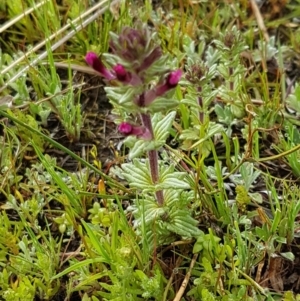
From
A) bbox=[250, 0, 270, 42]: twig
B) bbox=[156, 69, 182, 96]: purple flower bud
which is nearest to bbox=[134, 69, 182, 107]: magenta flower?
bbox=[156, 69, 182, 96]: purple flower bud

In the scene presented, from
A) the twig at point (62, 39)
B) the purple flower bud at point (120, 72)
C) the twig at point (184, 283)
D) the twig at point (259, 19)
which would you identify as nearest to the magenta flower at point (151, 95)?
the purple flower bud at point (120, 72)

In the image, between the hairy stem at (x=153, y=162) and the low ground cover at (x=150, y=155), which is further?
the low ground cover at (x=150, y=155)

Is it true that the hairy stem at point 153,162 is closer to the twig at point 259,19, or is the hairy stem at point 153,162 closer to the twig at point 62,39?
the twig at point 62,39

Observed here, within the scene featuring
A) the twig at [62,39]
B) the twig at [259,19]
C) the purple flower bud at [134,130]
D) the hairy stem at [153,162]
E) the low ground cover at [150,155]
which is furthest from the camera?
the twig at [259,19]

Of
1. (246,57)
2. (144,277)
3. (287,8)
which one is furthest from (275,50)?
(144,277)

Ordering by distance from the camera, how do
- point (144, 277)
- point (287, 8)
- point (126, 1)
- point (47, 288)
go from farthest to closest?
point (287, 8) → point (126, 1) → point (47, 288) → point (144, 277)

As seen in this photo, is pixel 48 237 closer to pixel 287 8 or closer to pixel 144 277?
pixel 144 277

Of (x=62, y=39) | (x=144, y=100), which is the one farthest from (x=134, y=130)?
(x=62, y=39)
